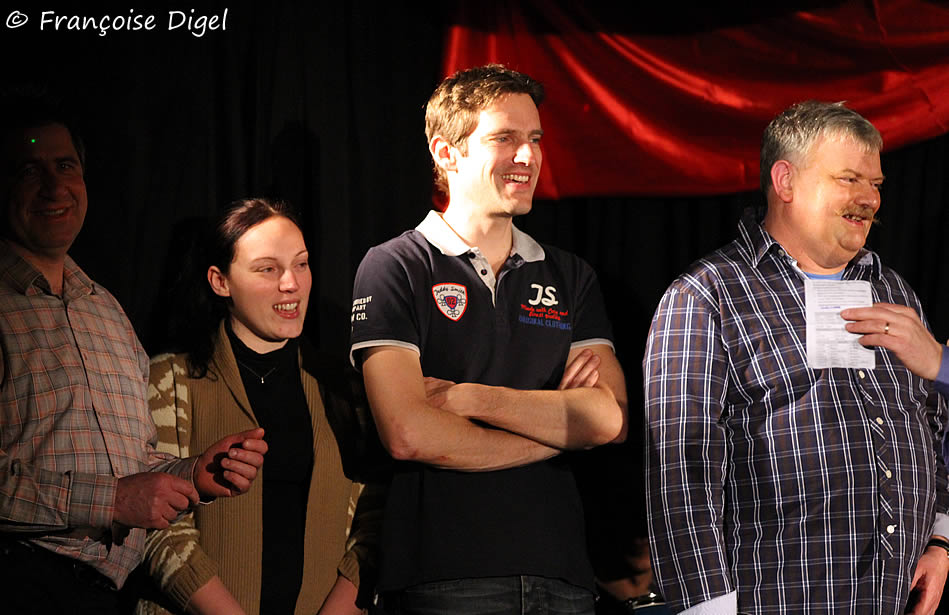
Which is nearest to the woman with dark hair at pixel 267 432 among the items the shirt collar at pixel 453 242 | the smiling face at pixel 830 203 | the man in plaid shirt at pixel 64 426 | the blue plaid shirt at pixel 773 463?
the man in plaid shirt at pixel 64 426

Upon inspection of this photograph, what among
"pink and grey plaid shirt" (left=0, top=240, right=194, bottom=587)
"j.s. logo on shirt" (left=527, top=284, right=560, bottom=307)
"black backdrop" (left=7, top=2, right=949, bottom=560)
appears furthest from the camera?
"black backdrop" (left=7, top=2, right=949, bottom=560)

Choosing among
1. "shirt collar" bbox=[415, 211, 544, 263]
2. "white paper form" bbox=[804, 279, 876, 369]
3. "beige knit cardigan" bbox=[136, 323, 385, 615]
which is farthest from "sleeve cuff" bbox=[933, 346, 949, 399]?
"beige knit cardigan" bbox=[136, 323, 385, 615]

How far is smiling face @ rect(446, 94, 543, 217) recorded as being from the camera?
9.73ft

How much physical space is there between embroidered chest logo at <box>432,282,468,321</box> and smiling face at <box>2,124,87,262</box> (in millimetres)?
983

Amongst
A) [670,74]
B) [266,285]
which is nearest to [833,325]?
[670,74]

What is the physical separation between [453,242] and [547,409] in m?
0.57

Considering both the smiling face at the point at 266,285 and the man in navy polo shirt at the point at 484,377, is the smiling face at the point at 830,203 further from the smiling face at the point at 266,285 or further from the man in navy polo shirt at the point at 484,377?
the smiling face at the point at 266,285

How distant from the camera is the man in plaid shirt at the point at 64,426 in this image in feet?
8.03

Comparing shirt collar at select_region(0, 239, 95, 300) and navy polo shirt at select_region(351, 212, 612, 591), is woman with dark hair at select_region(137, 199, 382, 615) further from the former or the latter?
shirt collar at select_region(0, 239, 95, 300)

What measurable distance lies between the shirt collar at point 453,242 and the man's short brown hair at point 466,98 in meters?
0.23

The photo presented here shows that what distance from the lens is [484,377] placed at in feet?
9.32

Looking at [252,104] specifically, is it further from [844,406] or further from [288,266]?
[844,406]

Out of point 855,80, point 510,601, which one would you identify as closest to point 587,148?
point 855,80

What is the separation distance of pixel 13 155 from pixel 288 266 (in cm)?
81
